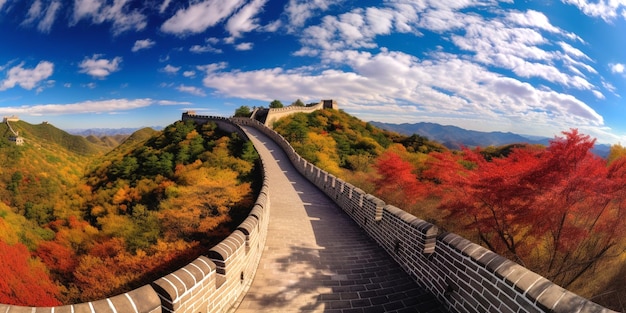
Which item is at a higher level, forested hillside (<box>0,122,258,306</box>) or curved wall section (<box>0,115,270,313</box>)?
curved wall section (<box>0,115,270,313</box>)

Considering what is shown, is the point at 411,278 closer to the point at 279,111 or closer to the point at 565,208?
the point at 565,208

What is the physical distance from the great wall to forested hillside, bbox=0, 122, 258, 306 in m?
6.34

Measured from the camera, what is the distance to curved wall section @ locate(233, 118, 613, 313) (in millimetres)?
3109

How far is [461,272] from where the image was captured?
4375 millimetres

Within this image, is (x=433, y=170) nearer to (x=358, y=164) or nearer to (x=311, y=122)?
(x=358, y=164)

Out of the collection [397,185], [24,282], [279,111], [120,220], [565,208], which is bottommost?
[24,282]

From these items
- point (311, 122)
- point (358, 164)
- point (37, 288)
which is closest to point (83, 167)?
point (311, 122)

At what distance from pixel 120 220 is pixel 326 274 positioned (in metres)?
18.3

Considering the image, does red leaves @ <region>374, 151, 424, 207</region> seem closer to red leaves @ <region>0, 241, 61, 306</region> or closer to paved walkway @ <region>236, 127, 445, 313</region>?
paved walkway @ <region>236, 127, 445, 313</region>

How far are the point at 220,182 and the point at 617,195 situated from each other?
1662cm

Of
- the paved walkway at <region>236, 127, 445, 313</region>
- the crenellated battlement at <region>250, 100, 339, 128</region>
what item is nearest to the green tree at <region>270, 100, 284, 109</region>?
the crenellated battlement at <region>250, 100, 339, 128</region>

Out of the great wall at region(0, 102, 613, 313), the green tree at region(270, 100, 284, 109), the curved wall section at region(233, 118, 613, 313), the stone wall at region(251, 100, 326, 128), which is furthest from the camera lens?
the green tree at region(270, 100, 284, 109)

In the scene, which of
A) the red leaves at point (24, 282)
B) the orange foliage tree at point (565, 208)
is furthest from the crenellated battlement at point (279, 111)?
the orange foliage tree at point (565, 208)

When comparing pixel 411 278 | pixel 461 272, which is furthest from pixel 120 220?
pixel 461 272
